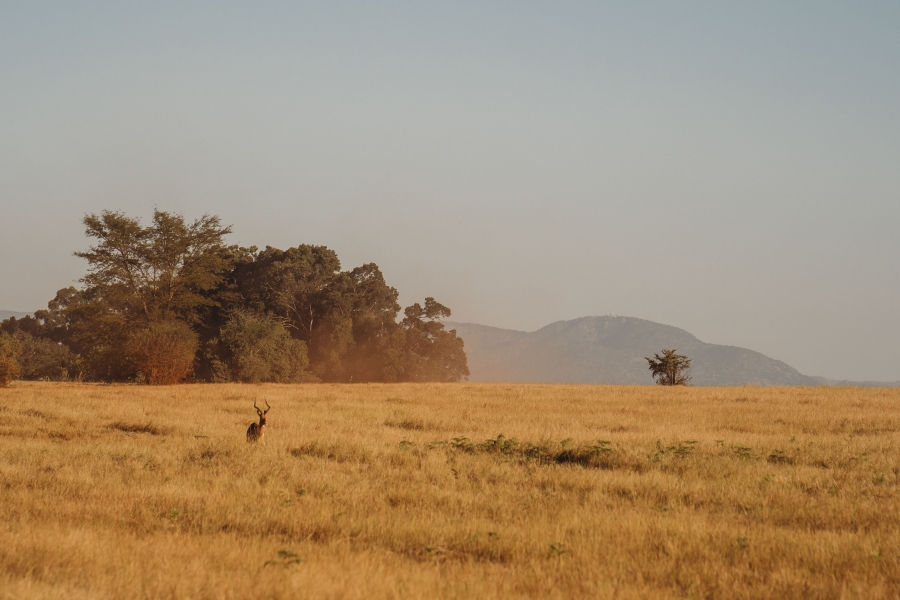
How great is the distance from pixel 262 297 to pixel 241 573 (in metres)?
58.7

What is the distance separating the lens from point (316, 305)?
6588 centimetres

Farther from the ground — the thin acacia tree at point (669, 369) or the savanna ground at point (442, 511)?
the thin acacia tree at point (669, 369)

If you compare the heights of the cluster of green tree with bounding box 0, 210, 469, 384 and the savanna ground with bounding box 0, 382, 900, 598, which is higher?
the cluster of green tree with bounding box 0, 210, 469, 384

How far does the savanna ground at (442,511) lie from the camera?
641 centimetres

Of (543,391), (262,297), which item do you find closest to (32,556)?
(543,391)

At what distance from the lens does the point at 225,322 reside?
57.5m

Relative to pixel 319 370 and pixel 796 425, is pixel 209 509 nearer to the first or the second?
pixel 796 425

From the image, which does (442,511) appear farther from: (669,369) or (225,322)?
(225,322)

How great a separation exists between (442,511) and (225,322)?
51703mm

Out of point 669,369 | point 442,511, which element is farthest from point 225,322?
point 442,511

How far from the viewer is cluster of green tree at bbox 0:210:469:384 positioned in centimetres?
4793

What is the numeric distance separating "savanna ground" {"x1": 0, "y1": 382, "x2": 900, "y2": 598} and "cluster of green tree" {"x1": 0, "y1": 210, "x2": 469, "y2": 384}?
2869 centimetres

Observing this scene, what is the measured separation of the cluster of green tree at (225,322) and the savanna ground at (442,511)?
28691 millimetres

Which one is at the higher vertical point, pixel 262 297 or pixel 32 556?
pixel 262 297
